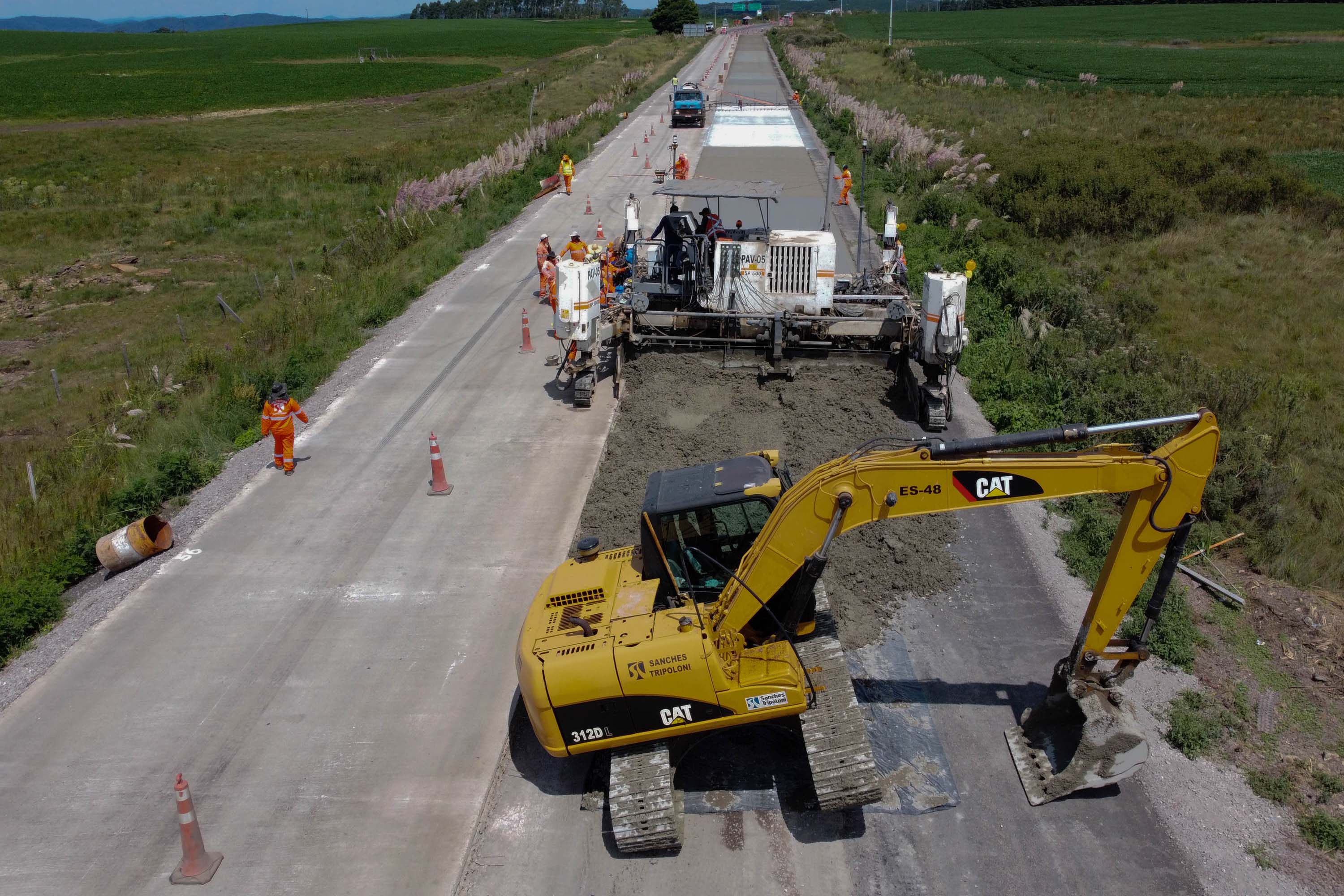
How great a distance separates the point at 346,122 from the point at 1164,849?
63398 mm

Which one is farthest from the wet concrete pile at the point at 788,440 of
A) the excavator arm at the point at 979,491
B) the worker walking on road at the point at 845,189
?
the worker walking on road at the point at 845,189

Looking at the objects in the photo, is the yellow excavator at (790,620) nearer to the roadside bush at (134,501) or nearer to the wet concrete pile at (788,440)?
the wet concrete pile at (788,440)

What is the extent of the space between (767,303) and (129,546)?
10052mm

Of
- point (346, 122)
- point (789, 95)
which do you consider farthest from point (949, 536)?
point (346, 122)

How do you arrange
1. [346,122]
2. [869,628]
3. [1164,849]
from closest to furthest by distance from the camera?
[1164,849], [869,628], [346,122]

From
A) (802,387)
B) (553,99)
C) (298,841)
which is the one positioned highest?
(553,99)

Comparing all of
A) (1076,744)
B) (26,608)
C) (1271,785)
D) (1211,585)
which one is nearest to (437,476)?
(26,608)

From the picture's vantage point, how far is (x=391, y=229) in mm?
27359

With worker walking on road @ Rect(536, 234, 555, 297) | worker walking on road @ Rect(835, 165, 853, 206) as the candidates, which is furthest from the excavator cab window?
worker walking on road @ Rect(835, 165, 853, 206)

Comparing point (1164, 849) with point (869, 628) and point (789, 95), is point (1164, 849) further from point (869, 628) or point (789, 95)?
point (789, 95)

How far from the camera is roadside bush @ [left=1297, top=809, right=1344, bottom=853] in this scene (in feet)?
22.5

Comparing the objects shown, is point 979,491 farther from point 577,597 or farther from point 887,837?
point 577,597

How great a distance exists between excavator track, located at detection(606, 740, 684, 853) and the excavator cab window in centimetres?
131

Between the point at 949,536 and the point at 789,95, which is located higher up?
the point at 789,95
